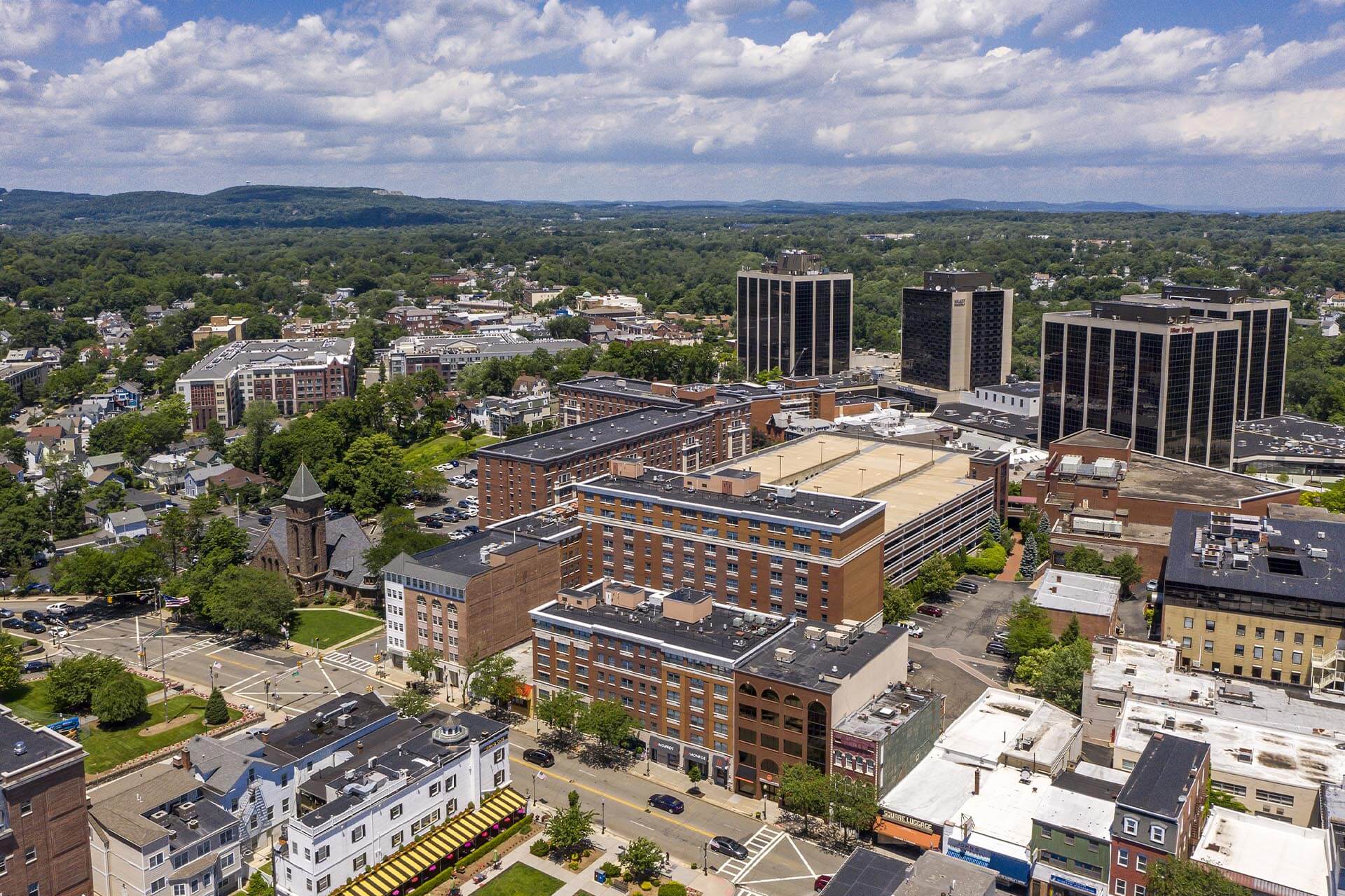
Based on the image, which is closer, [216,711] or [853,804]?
[853,804]

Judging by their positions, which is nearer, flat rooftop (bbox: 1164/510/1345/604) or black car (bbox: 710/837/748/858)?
black car (bbox: 710/837/748/858)

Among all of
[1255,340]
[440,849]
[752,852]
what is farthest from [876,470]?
[440,849]

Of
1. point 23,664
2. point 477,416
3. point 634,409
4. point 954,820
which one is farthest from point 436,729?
point 477,416

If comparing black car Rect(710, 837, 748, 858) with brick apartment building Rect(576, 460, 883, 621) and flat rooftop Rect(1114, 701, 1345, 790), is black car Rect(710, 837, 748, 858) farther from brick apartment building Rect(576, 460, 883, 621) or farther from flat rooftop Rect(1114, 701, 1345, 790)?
brick apartment building Rect(576, 460, 883, 621)

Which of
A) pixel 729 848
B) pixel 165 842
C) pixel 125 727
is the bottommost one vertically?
pixel 125 727

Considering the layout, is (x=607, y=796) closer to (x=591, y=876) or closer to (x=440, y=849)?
(x=591, y=876)

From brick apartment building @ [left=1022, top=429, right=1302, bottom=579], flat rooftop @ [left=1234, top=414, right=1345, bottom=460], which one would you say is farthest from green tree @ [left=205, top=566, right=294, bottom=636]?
flat rooftop @ [left=1234, top=414, right=1345, bottom=460]
